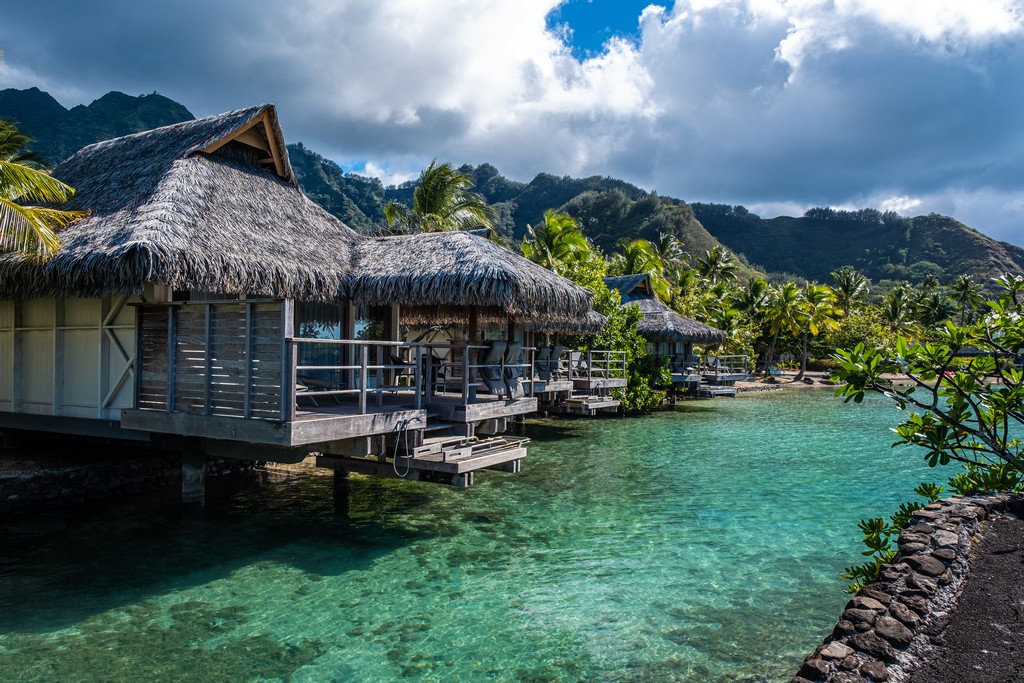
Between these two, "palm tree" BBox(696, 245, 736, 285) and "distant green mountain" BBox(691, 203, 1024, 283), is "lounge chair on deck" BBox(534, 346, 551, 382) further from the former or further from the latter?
"distant green mountain" BBox(691, 203, 1024, 283)

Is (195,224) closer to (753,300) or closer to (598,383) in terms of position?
(598,383)

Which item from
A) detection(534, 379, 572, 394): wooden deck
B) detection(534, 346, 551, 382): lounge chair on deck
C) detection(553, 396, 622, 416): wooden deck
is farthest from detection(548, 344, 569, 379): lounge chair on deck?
detection(553, 396, 622, 416): wooden deck

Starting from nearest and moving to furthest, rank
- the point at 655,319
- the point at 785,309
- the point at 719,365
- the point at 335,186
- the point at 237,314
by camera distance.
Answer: the point at 237,314, the point at 655,319, the point at 719,365, the point at 785,309, the point at 335,186

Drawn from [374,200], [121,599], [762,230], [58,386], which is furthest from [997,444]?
[762,230]

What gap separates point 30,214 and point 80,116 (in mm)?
56167

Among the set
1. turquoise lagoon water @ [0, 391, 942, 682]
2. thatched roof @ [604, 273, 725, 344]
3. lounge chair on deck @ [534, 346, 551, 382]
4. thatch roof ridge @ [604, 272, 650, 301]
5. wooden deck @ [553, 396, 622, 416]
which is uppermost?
thatch roof ridge @ [604, 272, 650, 301]

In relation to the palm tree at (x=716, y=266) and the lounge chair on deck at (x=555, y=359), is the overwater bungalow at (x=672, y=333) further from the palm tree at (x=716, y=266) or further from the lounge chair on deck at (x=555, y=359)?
the palm tree at (x=716, y=266)

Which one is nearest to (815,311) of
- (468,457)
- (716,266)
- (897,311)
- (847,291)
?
(847,291)

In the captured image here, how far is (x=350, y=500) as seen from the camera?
10375 mm

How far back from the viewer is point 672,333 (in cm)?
2631

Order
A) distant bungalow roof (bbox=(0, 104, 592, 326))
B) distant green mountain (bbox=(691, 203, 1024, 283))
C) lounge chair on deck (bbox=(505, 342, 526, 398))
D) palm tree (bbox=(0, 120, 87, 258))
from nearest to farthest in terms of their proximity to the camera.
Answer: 1. distant bungalow roof (bbox=(0, 104, 592, 326))
2. palm tree (bbox=(0, 120, 87, 258))
3. lounge chair on deck (bbox=(505, 342, 526, 398))
4. distant green mountain (bbox=(691, 203, 1024, 283))

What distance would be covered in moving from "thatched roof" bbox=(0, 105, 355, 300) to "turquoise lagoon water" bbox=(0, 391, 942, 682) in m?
3.13

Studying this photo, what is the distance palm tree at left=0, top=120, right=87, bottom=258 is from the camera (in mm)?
8203

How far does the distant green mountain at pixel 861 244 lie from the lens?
281 ft
